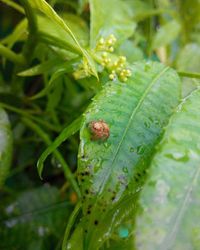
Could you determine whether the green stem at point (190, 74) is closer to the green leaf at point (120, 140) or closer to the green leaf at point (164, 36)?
the green leaf at point (120, 140)

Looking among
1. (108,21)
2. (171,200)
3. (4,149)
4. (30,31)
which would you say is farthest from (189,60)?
(171,200)

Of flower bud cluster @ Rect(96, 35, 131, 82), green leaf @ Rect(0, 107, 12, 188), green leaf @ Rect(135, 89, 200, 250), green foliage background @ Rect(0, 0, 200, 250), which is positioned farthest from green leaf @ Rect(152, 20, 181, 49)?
green leaf @ Rect(135, 89, 200, 250)

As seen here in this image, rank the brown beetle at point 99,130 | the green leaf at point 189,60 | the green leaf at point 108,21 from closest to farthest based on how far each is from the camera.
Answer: the brown beetle at point 99,130, the green leaf at point 108,21, the green leaf at point 189,60

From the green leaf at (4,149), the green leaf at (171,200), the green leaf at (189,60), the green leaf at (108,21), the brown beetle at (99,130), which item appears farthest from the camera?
the green leaf at (189,60)

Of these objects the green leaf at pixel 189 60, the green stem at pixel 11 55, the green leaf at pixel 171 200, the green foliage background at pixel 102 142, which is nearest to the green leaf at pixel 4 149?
the green foliage background at pixel 102 142

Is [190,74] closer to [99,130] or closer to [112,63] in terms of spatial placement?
[112,63]

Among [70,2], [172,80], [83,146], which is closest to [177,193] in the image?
[83,146]
